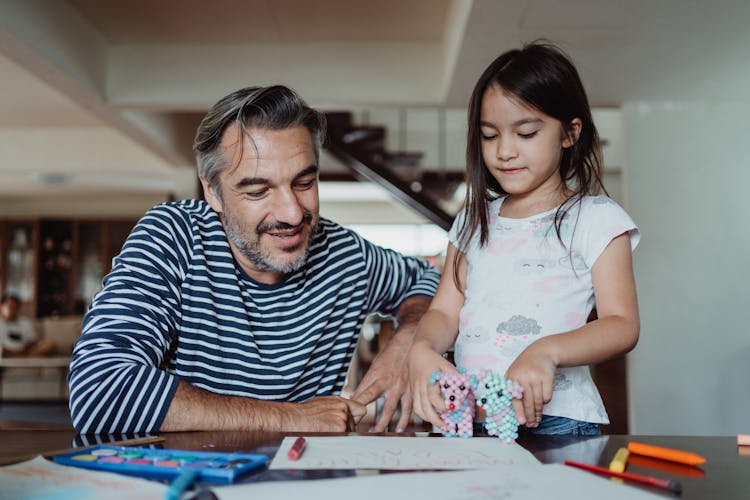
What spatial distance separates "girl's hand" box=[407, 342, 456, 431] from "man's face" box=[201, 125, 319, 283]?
0.45 m

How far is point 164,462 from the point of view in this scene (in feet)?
2.51

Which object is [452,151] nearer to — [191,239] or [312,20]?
[312,20]

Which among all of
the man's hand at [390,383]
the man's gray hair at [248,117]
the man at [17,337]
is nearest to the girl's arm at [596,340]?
the man's hand at [390,383]

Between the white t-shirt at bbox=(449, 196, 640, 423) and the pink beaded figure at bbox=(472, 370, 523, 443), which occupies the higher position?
the white t-shirt at bbox=(449, 196, 640, 423)

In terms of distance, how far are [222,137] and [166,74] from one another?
3.55 metres

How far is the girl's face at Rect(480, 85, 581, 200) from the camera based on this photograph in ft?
4.41

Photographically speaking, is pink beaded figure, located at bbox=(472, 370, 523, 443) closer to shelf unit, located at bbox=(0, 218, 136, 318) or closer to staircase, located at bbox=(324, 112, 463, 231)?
staircase, located at bbox=(324, 112, 463, 231)

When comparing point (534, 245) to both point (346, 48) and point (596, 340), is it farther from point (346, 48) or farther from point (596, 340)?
point (346, 48)

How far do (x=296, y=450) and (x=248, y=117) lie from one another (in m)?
0.87

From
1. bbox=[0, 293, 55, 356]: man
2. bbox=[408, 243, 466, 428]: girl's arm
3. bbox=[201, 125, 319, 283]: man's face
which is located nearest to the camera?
bbox=[408, 243, 466, 428]: girl's arm

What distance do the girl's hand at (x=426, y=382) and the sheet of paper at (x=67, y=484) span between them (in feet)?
1.48

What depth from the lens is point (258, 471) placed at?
2.48ft

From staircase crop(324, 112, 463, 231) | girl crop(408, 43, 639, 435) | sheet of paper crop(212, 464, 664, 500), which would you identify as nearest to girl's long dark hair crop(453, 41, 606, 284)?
girl crop(408, 43, 639, 435)

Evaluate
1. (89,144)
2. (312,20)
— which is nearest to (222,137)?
(312,20)
